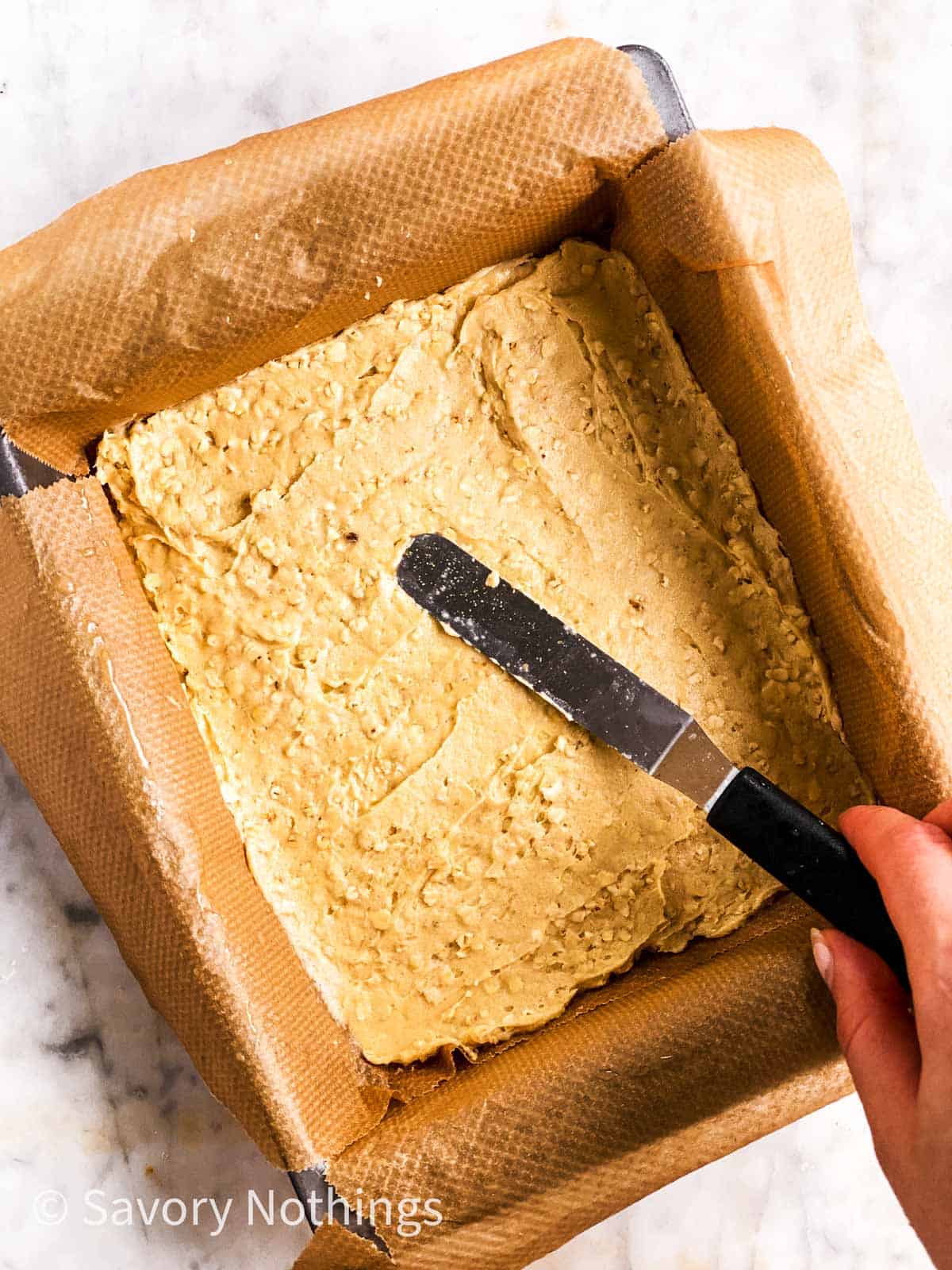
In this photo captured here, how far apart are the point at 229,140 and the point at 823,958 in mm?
1115

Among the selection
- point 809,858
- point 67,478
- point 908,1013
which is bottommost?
point 908,1013

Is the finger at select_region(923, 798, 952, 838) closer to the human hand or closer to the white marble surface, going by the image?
the human hand

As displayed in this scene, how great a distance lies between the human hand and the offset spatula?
0.03 metres

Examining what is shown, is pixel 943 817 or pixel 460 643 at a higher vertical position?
pixel 460 643

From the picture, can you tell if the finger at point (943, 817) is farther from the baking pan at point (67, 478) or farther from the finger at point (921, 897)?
the baking pan at point (67, 478)

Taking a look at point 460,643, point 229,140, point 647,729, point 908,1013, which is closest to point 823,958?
point 908,1013

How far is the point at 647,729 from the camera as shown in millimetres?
1078

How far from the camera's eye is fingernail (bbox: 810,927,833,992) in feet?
3.26

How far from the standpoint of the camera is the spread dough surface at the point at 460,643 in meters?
1.13

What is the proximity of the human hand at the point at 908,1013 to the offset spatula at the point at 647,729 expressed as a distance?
0.03 m

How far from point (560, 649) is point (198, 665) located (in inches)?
15.3

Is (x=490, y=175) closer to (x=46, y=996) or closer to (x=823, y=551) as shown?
(x=823, y=551)

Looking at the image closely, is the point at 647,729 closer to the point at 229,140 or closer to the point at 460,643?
the point at 460,643

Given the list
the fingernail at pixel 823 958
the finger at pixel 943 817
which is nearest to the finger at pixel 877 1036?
the fingernail at pixel 823 958
